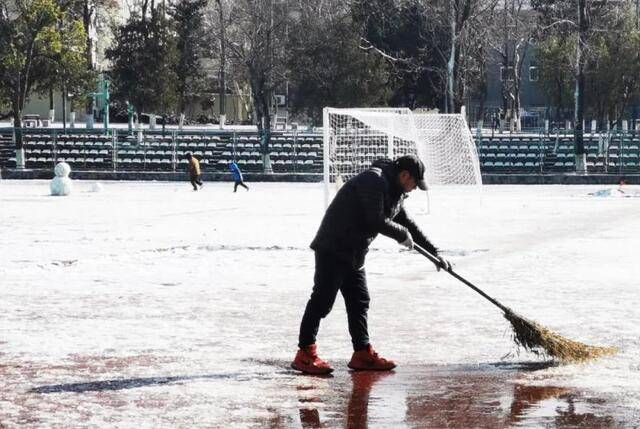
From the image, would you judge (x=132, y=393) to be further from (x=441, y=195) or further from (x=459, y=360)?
(x=441, y=195)

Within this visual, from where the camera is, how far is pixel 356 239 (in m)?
7.94

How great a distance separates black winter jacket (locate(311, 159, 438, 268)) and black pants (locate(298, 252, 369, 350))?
8cm

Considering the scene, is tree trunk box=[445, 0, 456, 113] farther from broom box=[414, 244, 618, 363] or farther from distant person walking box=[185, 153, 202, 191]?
broom box=[414, 244, 618, 363]

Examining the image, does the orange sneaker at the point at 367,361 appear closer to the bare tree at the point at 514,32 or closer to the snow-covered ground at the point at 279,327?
the snow-covered ground at the point at 279,327

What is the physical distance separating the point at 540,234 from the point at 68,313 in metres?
10.3

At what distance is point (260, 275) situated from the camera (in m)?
14.0

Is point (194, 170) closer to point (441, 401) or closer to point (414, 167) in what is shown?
point (414, 167)

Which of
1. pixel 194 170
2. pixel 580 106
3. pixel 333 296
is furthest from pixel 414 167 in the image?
pixel 580 106

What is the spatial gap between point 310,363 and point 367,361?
15.6 inches

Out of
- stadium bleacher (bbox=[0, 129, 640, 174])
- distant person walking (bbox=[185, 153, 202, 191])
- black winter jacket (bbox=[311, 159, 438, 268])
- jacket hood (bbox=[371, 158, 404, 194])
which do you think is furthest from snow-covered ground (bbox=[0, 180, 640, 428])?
stadium bleacher (bbox=[0, 129, 640, 174])

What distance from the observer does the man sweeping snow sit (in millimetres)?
7727

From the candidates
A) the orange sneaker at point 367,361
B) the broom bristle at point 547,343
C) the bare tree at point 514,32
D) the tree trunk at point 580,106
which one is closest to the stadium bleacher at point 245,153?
the tree trunk at point 580,106

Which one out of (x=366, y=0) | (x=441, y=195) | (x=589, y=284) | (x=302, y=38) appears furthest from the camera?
(x=366, y=0)

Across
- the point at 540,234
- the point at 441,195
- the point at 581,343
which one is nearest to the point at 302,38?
the point at 441,195
